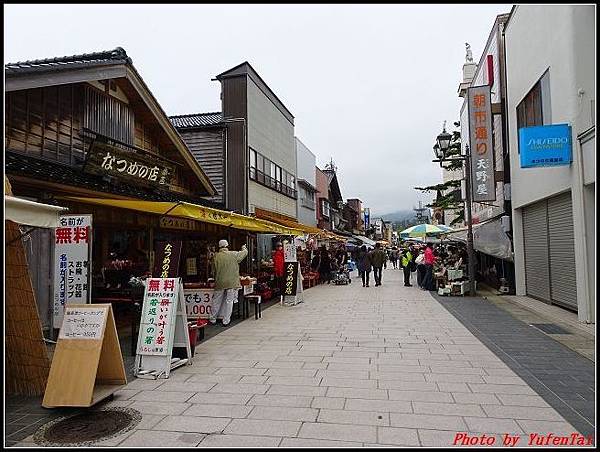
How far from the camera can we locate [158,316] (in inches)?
264

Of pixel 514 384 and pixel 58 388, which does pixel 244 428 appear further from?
pixel 514 384

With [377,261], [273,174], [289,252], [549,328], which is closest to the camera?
[549,328]

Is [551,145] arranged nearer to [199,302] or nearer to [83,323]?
[199,302]

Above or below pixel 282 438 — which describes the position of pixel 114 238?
above

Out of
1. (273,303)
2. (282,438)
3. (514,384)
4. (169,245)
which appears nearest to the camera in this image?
(282,438)

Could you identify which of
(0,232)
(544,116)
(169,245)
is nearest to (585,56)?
(544,116)

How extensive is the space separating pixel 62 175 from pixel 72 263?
2.16 metres

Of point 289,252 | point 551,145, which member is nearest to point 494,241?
point 551,145

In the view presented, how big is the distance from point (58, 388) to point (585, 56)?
450 inches

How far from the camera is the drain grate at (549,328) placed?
29.7ft

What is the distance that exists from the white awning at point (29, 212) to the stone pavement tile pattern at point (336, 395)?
85.2 inches

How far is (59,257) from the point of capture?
23.9ft

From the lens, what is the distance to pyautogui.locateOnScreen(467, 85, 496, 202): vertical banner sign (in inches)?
635

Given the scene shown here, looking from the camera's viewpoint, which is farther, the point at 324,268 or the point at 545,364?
the point at 324,268
